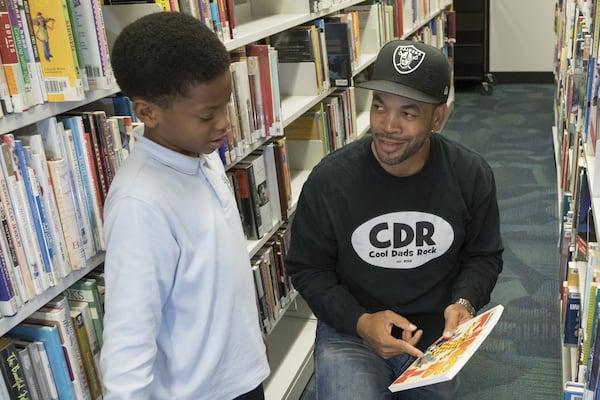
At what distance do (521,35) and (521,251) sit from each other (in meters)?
3.99

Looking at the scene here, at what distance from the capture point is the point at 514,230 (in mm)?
3375

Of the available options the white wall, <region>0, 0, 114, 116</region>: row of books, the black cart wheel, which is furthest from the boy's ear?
the white wall

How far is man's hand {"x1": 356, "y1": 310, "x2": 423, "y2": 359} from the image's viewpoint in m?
1.40

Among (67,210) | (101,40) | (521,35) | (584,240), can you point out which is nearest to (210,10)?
(101,40)

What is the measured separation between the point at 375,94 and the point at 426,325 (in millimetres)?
605

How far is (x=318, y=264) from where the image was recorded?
5.27 ft

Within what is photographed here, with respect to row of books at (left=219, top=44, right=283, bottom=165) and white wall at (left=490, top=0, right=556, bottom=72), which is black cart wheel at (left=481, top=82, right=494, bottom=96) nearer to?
white wall at (left=490, top=0, right=556, bottom=72)

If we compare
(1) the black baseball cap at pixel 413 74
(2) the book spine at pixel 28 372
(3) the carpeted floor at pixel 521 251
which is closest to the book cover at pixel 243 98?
(1) the black baseball cap at pixel 413 74

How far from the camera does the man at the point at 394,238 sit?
1.46 m

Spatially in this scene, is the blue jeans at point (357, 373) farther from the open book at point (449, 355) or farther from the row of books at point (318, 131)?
the row of books at point (318, 131)

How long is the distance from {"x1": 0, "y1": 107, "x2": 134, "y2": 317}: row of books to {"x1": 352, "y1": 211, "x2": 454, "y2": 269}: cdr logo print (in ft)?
2.07

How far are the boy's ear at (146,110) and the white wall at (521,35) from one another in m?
6.04

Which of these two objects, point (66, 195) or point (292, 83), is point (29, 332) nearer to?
point (66, 195)

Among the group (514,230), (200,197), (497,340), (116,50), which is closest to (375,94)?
(200,197)
